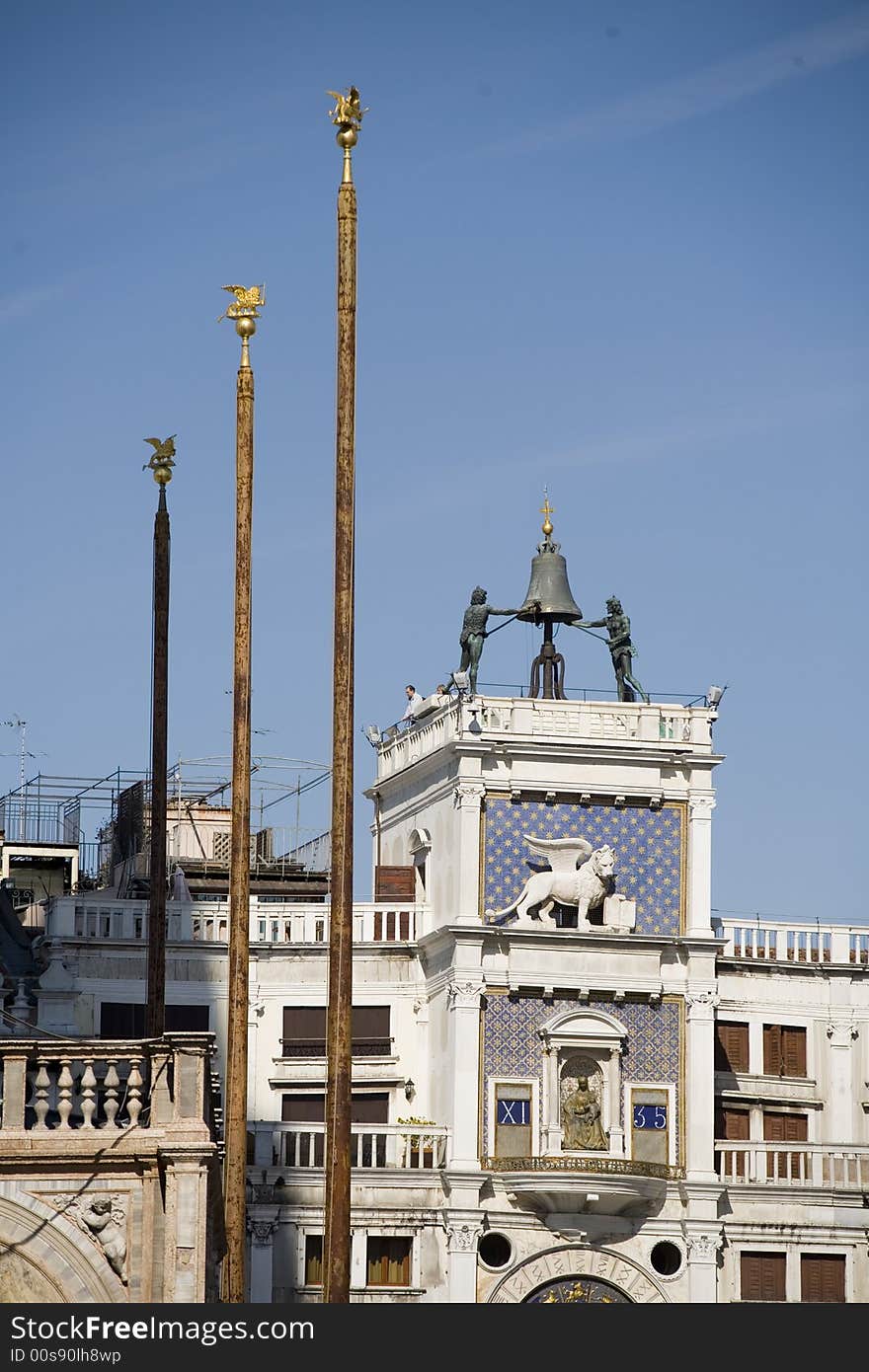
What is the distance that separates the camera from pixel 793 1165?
72062 millimetres

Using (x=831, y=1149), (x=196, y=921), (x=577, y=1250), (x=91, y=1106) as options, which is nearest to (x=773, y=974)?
(x=831, y=1149)

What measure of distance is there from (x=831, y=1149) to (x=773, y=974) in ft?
14.1

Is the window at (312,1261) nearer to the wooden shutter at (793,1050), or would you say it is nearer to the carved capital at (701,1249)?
the carved capital at (701,1249)

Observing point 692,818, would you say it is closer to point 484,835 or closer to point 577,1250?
point 484,835

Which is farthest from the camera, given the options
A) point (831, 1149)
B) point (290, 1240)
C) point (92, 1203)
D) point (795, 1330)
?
point (831, 1149)

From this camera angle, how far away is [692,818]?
71.6m

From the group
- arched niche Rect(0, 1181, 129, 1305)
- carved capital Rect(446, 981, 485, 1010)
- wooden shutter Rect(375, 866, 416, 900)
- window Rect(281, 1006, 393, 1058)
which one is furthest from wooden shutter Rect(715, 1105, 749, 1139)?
arched niche Rect(0, 1181, 129, 1305)

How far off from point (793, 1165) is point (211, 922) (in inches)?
559

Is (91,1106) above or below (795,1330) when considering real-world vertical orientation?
above

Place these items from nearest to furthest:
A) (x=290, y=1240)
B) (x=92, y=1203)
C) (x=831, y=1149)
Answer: (x=92, y=1203)
(x=290, y=1240)
(x=831, y=1149)

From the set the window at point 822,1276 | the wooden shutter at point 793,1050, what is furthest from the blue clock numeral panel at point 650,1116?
A: the wooden shutter at point 793,1050

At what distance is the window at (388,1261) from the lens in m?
67.8

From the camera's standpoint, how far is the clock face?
6850 cm

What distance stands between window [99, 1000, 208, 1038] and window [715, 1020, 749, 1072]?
39.1 feet
